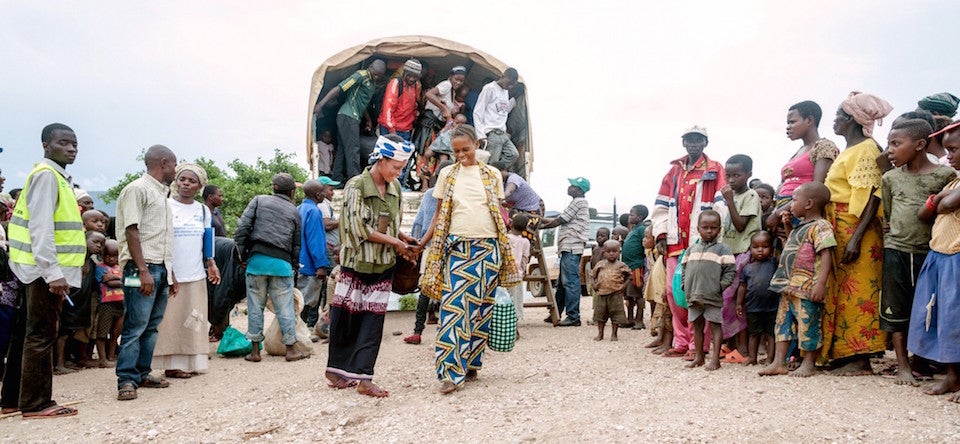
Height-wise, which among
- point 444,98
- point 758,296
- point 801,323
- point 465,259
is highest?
point 444,98

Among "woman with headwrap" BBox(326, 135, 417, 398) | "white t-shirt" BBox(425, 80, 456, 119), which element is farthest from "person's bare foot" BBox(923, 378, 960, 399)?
"white t-shirt" BBox(425, 80, 456, 119)

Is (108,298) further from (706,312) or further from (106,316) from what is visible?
(706,312)

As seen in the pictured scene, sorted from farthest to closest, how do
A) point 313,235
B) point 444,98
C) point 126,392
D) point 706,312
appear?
point 444,98
point 313,235
point 706,312
point 126,392

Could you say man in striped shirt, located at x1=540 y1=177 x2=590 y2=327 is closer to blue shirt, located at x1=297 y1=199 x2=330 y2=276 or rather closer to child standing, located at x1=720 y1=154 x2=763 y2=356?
blue shirt, located at x1=297 y1=199 x2=330 y2=276

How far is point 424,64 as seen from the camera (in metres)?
9.10

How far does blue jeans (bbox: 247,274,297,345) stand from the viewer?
5906mm

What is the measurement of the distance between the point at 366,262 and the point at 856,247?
3.08m

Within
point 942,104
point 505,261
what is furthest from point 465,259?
point 942,104

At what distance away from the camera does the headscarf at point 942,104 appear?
4852mm

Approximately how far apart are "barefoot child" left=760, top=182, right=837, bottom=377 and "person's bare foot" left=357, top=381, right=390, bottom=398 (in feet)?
8.03

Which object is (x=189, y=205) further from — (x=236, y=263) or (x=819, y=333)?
(x=819, y=333)

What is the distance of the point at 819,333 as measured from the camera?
14.0 ft

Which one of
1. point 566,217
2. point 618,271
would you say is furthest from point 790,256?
point 566,217

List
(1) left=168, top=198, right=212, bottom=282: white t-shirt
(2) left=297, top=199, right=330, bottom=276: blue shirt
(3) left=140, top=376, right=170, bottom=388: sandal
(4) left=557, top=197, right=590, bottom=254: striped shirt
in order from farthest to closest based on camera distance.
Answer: (4) left=557, top=197, right=590, bottom=254: striped shirt → (2) left=297, top=199, right=330, bottom=276: blue shirt → (1) left=168, top=198, right=212, bottom=282: white t-shirt → (3) left=140, top=376, right=170, bottom=388: sandal
